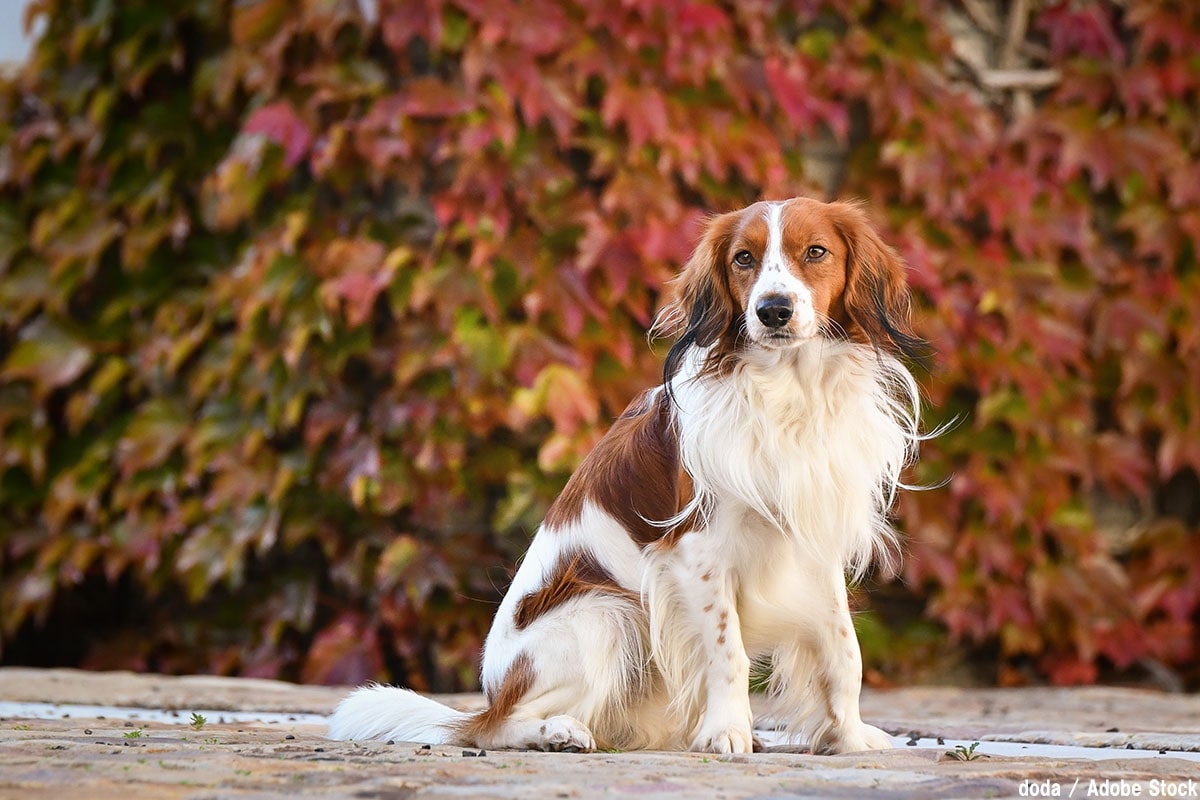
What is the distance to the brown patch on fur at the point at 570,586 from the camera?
3.11m

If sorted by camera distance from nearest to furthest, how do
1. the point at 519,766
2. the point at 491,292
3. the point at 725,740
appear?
the point at 519,766 → the point at 725,740 → the point at 491,292

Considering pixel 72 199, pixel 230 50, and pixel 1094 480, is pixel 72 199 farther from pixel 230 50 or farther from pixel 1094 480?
pixel 1094 480

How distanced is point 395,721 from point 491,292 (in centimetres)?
212

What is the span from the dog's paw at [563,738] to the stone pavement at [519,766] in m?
0.14

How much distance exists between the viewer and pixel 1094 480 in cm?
561

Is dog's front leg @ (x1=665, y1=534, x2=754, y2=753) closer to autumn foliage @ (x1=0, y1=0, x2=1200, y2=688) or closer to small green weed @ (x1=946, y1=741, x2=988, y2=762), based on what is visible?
small green weed @ (x1=946, y1=741, x2=988, y2=762)

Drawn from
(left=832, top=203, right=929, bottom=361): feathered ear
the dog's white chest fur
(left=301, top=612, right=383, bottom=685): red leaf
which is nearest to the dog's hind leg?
the dog's white chest fur

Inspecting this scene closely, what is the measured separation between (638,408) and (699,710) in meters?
0.79

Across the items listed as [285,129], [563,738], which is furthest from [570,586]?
[285,129]

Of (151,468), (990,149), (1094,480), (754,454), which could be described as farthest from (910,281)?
(151,468)

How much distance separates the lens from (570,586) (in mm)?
3107

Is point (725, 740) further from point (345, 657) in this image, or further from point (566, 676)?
point (345, 657)

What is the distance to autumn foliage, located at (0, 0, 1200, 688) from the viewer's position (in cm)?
496

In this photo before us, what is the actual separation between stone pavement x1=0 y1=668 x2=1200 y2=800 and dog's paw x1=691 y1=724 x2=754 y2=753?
0.32 feet
